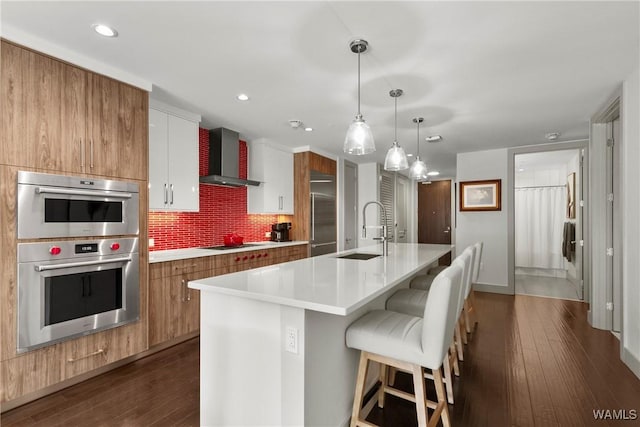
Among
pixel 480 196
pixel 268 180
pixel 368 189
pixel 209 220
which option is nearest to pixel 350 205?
pixel 368 189

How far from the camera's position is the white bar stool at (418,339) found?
56.4 inches

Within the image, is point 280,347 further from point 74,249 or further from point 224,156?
point 224,156

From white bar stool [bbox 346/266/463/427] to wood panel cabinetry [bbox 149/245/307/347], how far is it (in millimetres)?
2009

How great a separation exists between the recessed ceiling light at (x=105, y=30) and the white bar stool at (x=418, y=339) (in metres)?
2.33

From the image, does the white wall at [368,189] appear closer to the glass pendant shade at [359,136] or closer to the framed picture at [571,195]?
the framed picture at [571,195]

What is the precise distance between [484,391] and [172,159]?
348 cm

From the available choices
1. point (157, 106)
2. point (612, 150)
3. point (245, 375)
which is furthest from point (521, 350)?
point (157, 106)

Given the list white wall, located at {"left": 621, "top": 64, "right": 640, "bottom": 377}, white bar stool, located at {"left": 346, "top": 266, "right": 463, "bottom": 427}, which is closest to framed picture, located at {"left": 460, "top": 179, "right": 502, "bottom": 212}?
white wall, located at {"left": 621, "top": 64, "right": 640, "bottom": 377}

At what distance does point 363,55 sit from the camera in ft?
7.36

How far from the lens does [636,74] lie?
2.49 meters

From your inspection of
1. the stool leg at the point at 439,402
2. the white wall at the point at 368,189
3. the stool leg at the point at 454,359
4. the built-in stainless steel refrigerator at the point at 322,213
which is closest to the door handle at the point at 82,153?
the stool leg at the point at 439,402

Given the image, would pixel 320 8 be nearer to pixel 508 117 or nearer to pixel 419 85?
pixel 419 85

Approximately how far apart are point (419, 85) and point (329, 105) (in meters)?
0.93

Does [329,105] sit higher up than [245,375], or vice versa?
[329,105]
